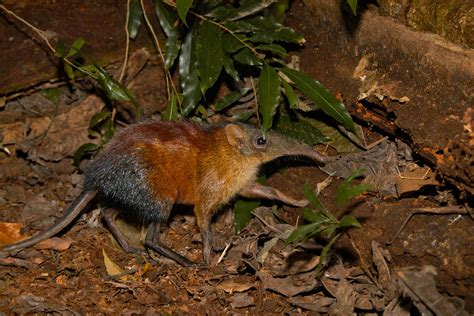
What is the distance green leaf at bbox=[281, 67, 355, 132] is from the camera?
5.54 m

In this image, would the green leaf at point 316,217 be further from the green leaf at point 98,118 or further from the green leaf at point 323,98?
the green leaf at point 98,118

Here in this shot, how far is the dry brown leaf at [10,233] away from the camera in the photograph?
6.14m

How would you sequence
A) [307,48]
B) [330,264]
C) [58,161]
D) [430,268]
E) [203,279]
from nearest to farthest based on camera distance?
[430,268] → [330,264] → [203,279] → [307,48] → [58,161]

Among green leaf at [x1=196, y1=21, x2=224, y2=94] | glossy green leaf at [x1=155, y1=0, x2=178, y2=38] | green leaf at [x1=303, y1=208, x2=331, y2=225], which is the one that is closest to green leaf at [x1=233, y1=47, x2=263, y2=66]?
green leaf at [x1=196, y1=21, x2=224, y2=94]

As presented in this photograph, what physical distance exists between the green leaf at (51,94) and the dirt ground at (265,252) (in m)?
0.10

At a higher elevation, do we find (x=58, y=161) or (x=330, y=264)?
(x=330, y=264)

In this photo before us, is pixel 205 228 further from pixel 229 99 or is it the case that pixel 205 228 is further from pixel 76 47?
pixel 76 47

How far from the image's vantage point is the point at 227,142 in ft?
20.1

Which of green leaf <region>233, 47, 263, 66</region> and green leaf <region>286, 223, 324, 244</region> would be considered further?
green leaf <region>233, 47, 263, 66</region>

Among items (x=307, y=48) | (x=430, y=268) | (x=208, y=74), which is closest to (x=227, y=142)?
(x=208, y=74)

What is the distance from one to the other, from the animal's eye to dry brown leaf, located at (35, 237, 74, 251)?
6.43ft

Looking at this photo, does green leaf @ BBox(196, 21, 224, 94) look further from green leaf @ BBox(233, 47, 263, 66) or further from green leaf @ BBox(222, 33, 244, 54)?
green leaf @ BBox(233, 47, 263, 66)

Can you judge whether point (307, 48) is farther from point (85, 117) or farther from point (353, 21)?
point (85, 117)

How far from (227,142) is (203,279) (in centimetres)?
132
